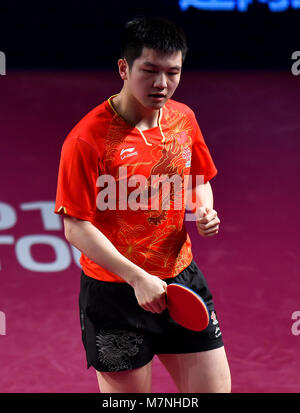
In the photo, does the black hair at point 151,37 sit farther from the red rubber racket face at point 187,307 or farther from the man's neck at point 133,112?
the red rubber racket face at point 187,307

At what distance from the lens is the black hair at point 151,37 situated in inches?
81.1

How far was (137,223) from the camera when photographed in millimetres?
2211

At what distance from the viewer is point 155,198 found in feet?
7.32

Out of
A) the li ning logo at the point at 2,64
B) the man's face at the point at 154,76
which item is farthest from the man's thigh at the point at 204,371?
the li ning logo at the point at 2,64

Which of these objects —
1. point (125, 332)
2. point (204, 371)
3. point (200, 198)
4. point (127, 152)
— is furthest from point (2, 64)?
point (204, 371)

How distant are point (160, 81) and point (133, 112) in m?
0.18

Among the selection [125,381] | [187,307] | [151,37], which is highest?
[151,37]

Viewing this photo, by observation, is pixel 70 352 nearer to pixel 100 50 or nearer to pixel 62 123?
pixel 62 123

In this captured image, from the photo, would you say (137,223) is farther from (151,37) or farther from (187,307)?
(151,37)

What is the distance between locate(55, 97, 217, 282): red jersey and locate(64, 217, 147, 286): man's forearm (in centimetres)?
4

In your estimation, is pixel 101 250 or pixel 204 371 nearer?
pixel 101 250

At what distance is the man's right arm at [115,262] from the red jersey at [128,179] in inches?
1.7

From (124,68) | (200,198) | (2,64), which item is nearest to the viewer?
(124,68)

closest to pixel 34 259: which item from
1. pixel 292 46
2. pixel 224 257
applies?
pixel 224 257
